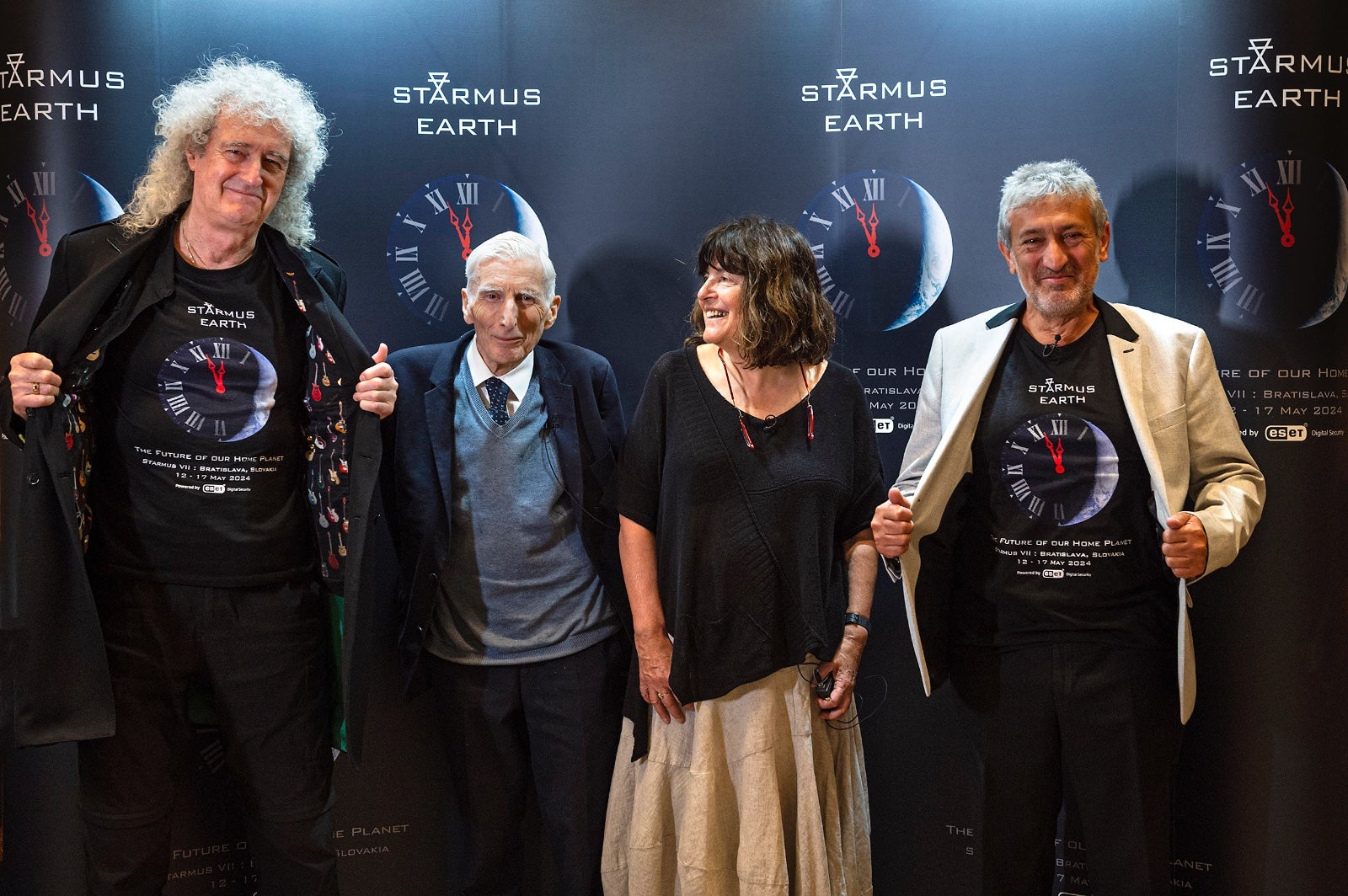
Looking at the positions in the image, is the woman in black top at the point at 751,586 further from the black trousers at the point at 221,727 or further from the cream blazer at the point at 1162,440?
the black trousers at the point at 221,727

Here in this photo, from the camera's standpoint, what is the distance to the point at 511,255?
301 cm

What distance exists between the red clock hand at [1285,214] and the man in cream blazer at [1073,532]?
0.55m

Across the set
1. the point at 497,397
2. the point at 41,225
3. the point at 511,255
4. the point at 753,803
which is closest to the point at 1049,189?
the point at 511,255

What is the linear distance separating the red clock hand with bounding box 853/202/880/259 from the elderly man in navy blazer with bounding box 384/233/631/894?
101 centimetres

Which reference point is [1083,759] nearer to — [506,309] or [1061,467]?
[1061,467]

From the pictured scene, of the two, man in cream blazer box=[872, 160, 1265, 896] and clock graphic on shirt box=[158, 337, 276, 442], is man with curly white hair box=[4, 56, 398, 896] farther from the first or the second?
man in cream blazer box=[872, 160, 1265, 896]

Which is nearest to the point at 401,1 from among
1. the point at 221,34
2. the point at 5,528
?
the point at 221,34

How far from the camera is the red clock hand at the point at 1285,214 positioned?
309 cm

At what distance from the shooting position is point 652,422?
2.80 metres

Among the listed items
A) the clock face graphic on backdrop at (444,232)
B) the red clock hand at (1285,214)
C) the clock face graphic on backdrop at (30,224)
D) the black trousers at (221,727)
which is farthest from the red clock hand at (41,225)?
the red clock hand at (1285,214)

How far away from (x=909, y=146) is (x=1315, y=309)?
1.24 m

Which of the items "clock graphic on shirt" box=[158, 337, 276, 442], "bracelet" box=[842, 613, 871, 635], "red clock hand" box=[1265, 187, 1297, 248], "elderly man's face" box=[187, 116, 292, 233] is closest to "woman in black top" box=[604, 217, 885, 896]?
"bracelet" box=[842, 613, 871, 635]

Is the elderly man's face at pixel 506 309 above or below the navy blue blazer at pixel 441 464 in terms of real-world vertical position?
above

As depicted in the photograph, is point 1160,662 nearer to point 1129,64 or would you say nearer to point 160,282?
point 1129,64
